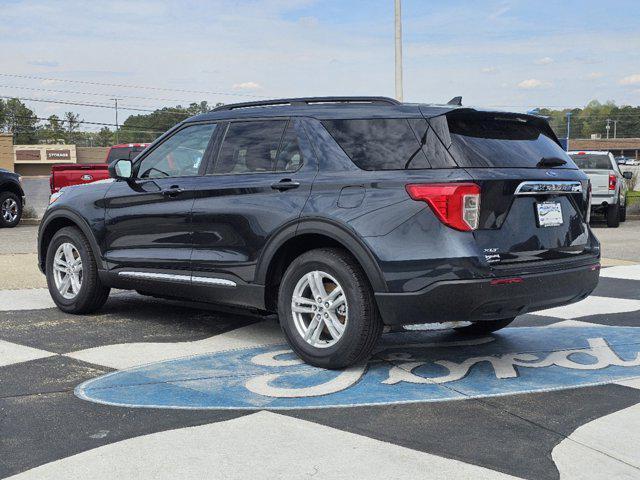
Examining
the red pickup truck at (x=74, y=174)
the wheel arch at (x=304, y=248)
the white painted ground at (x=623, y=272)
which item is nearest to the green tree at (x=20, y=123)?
the red pickup truck at (x=74, y=174)

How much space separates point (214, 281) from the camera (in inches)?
235

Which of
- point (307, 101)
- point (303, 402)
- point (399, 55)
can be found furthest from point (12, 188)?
point (303, 402)

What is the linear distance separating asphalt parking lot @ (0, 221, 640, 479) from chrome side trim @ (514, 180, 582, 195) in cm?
112

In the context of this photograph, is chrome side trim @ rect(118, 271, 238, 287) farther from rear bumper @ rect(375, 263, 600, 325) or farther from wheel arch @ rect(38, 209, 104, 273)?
rear bumper @ rect(375, 263, 600, 325)

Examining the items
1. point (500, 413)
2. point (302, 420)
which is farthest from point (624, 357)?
point (302, 420)

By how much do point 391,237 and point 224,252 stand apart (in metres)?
1.47

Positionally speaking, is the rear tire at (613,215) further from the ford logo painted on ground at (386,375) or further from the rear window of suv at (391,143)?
the rear window of suv at (391,143)

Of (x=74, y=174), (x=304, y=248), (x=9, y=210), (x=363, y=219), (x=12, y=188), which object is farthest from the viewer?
(x=12, y=188)

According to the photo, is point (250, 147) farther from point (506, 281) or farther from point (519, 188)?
point (506, 281)

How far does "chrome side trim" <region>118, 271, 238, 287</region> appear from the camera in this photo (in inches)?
233

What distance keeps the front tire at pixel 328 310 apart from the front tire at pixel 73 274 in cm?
228

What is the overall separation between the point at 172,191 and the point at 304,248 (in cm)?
131

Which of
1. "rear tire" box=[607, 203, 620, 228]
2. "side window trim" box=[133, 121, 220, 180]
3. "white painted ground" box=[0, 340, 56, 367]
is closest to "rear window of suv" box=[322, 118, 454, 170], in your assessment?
"side window trim" box=[133, 121, 220, 180]

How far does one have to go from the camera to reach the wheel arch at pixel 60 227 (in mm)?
6996
